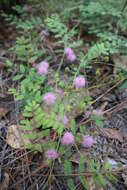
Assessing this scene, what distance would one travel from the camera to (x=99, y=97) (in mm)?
1601

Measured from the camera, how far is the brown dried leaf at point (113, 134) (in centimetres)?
144

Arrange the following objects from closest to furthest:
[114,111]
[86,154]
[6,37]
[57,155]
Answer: [57,155]
[86,154]
[114,111]
[6,37]

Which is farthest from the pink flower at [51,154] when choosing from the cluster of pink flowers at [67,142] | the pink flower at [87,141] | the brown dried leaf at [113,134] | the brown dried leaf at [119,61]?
the brown dried leaf at [119,61]

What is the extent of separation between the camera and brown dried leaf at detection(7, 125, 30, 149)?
131 cm

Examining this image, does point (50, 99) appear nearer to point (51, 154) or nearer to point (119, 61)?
point (51, 154)

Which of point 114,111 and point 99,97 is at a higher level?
point 99,97

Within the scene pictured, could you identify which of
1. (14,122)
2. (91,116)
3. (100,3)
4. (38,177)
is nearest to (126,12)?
(100,3)

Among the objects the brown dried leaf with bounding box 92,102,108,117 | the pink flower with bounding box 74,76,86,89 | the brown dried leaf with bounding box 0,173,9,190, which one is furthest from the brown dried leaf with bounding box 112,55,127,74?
the brown dried leaf with bounding box 0,173,9,190

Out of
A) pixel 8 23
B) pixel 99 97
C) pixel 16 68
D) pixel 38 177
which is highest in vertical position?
pixel 8 23

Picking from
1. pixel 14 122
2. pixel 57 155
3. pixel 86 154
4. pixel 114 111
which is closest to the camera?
pixel 57 155

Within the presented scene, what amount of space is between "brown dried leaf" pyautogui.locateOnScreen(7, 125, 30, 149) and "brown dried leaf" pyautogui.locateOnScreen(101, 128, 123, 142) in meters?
0.51

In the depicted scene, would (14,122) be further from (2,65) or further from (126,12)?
(126,12)

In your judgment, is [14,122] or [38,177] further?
[14,122]

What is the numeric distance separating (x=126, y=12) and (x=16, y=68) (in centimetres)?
102
